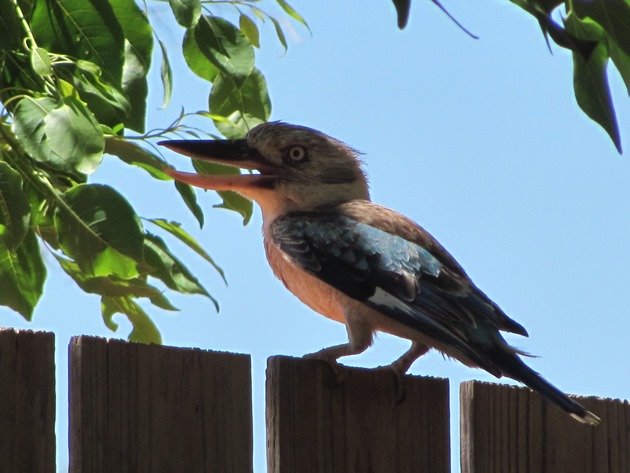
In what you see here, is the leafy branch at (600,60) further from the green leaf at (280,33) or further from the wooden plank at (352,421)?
the green leaf at (280,33)

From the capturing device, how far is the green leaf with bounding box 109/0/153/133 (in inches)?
141

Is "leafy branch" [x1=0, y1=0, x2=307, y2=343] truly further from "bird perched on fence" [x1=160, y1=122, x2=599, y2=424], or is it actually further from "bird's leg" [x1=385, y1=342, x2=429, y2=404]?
"bird's leg" [x1=385, y1=342, x2=429, y2=404]

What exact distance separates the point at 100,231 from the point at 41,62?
0.43m

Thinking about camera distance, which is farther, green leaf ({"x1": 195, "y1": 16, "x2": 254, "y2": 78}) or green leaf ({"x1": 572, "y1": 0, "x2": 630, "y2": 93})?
green leaf ({"x1": 195, "y1": 16, "x2": 254, "y2": 78})

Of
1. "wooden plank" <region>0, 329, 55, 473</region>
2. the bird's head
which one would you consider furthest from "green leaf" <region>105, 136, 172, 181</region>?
"wooden plank" <region>0, 329, 55, 473</region>

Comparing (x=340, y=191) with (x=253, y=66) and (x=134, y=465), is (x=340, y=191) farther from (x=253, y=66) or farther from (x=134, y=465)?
(x=134, y=465)

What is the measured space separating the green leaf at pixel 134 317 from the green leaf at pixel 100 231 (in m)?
0.42

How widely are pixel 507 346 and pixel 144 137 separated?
1122mm

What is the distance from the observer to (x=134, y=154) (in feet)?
11.9

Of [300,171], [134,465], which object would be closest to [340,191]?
[300,171]

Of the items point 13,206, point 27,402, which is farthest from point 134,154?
point 27,402

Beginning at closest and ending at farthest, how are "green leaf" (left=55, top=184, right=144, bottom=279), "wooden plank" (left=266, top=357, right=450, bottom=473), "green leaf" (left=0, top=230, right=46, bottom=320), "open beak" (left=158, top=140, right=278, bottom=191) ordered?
1. "wooden plank" (left=266, top=357, right=450, bottom=473)
2. "green leaf" (left=55, top=184, right=144, bottom=279)
3. "green leaf" (left=0, top=230, right=46, bottom=320)
4. "open beak" (left=158, top=140, right=278, bottom=191)

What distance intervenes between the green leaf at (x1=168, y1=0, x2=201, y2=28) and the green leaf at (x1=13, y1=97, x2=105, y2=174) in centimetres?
38

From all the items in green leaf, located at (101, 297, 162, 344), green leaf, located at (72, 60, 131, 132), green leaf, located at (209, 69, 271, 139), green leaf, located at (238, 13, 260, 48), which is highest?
green leaf, located at (238, 13, 260, 48)
